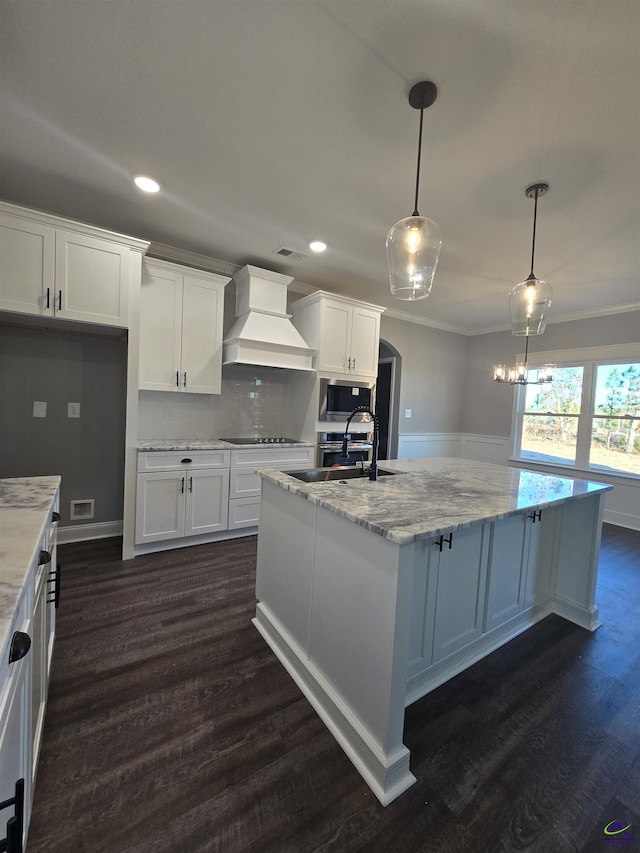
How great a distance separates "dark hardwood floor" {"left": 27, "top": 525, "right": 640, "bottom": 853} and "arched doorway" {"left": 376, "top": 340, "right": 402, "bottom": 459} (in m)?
3.40

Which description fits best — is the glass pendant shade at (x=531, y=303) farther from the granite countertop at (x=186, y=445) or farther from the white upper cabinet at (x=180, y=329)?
the white upper cabinet at (x=180, y=329)

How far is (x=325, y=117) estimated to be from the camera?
1.79m

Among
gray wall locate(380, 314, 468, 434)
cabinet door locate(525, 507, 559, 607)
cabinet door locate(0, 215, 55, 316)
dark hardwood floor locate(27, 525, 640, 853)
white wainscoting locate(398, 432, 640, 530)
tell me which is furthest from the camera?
gray wall locate(380, 314, 468, 434)

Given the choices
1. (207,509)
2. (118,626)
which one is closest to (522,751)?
(118,626)

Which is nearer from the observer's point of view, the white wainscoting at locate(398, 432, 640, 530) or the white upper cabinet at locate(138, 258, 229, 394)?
the white upper cabinet at locate(138, 258, 229, 394)

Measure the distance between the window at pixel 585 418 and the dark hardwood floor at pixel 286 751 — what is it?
3062mm

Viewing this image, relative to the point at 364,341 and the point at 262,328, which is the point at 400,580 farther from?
the point at 364,341

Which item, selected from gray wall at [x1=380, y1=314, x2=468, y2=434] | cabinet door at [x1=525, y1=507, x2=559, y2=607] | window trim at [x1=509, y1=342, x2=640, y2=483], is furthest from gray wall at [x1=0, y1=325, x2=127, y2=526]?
window trim at [x1=509, y1=342, x2=640, y2=483]

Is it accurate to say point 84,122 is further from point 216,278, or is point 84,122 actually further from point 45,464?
point 45,464

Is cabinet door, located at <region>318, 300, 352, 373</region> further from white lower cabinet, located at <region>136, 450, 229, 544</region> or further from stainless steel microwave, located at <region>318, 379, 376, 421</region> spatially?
white lower cabinet, located at <region>136, 450, 229, 544</region>

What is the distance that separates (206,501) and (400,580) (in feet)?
7.70

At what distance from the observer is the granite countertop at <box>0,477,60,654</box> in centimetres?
73

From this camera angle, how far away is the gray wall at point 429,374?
539 centimetres

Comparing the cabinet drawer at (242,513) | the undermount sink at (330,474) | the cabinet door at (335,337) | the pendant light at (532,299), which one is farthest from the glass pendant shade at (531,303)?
the cabinet drawer at (242,513)
